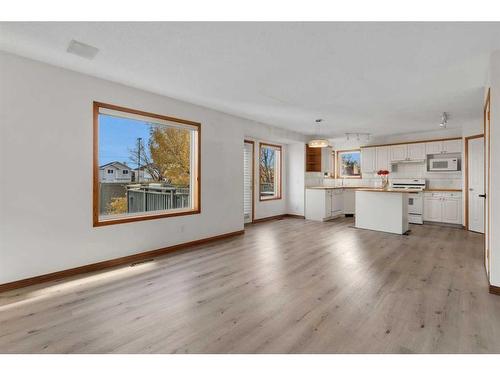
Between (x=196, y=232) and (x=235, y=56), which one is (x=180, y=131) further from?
(x=235, y=56)

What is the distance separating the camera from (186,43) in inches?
104

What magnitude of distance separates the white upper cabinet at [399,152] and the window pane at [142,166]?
19.3 ft

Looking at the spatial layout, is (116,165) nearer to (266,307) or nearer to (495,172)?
(266,307)

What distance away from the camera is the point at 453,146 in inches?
273

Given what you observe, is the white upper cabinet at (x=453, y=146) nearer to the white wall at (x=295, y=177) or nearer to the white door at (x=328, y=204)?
the white door at (x=328, y=204)

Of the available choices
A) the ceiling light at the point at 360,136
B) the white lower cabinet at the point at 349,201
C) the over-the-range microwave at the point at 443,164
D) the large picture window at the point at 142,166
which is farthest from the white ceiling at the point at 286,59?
the white lower cabinet at the point at 349,201

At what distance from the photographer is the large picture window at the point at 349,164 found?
29.2ft

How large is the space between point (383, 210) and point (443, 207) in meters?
2.01

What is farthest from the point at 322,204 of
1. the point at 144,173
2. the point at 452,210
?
the point at 144,173

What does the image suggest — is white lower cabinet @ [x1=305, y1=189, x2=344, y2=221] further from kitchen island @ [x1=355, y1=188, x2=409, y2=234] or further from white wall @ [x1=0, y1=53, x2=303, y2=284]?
white wall @ [x1=0, y1=53, x2=303, y2=284]
